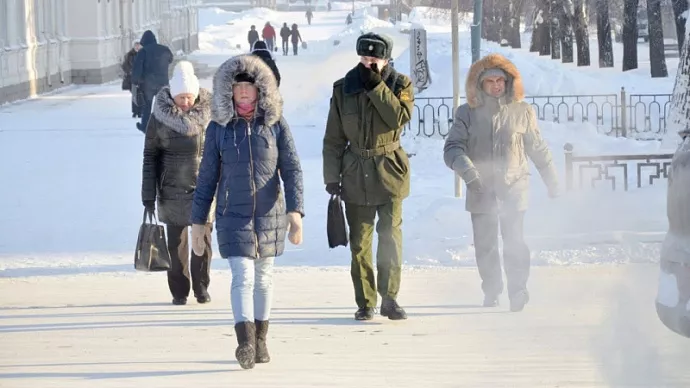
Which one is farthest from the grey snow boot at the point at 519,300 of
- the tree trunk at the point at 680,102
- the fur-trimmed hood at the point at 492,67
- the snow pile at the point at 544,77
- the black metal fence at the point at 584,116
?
the snow pile at the point at 544,77

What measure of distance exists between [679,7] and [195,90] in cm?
2779

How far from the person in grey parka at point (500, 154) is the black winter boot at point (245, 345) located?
2113 mm

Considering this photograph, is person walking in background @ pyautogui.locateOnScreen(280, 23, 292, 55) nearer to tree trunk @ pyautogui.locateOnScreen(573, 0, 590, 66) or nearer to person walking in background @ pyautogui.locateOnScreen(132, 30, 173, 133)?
tree trunk @ pyautogui.locateOnScreen(573, 0, 590, 66)

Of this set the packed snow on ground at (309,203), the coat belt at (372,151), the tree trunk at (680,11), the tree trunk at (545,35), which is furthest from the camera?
the tree trunk at (545,35)

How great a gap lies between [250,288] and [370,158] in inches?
58.9

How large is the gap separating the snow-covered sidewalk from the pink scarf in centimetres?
128

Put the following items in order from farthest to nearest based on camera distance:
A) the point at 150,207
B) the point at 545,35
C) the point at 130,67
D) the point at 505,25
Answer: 1. the point at 505,25
2. the point at 545,35
3. the point at 130,67
4. the point at 150,207

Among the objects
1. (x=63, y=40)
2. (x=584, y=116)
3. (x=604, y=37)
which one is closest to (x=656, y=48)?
(x=604, y=37)

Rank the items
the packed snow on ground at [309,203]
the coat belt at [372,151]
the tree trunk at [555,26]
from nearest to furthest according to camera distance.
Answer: the coat belt at [372,151], the packed snow on ground at [309,203], the tree trunk at [555,26]

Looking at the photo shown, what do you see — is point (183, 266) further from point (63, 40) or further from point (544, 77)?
point (63, 40)

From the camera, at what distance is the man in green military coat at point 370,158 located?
8.68 meters

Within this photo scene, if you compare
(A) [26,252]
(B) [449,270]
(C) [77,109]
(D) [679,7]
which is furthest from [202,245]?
(D) [679,7]

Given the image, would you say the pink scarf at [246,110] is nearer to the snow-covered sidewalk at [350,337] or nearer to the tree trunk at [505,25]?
the snow-covered sidewalk at [350,337]

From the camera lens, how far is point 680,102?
1886 cm
